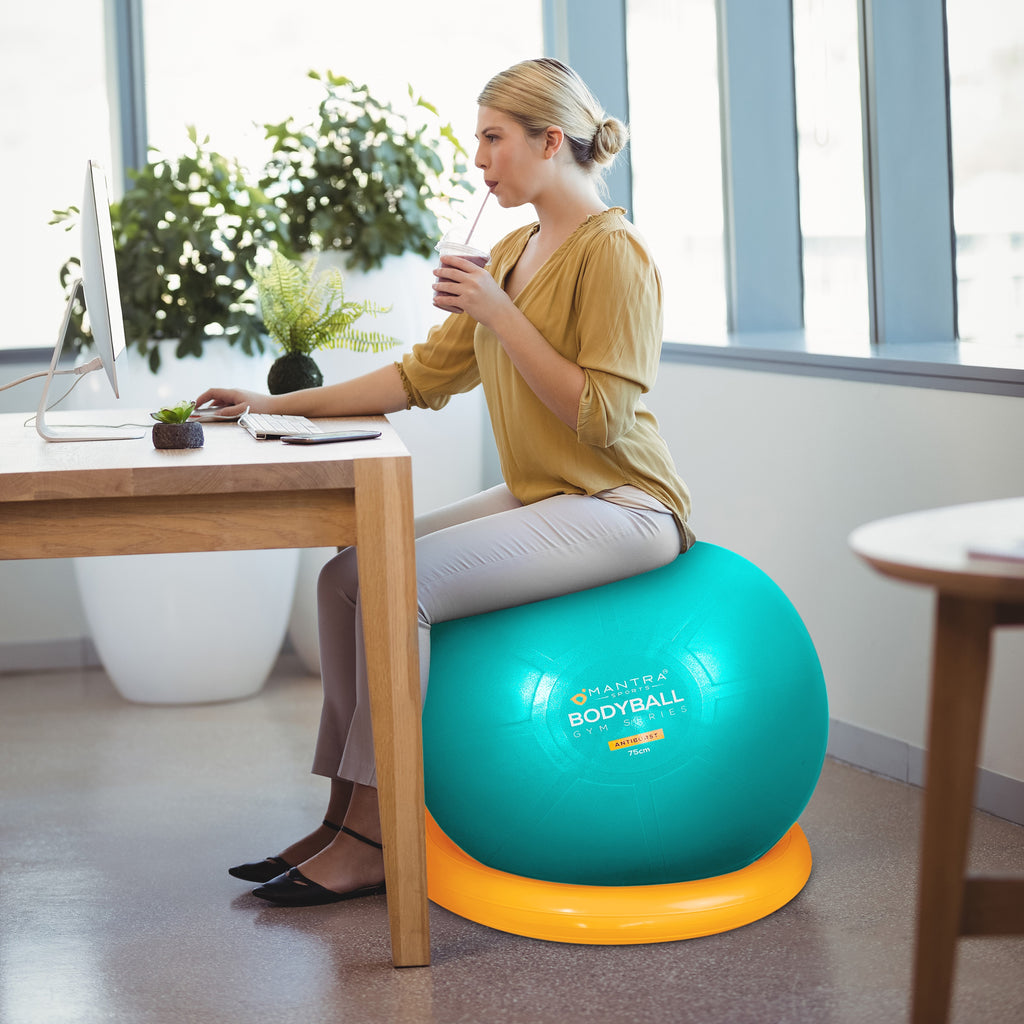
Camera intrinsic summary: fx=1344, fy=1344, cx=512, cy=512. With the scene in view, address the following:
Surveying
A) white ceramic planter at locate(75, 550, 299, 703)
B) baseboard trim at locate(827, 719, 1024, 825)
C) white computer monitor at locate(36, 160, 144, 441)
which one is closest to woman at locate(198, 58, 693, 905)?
white computer monitor at locate(36, 160, 144, 441)

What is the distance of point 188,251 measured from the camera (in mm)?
3352

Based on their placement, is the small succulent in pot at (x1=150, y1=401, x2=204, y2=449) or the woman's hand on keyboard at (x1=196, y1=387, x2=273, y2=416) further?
the woman's hand on keyboard at (x1=196, y1=387, x2=273, y2=416)

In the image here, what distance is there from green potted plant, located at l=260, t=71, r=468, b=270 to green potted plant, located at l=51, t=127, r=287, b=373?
0.11 m

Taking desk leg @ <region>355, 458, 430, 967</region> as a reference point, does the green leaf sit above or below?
above

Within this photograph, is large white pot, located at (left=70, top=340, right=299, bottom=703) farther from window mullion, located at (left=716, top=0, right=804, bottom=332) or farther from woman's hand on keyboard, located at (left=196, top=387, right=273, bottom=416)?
window mullion, located at (left=716, top=0, right=804, bottom=332)

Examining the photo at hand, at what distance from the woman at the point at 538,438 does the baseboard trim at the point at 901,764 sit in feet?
2.69

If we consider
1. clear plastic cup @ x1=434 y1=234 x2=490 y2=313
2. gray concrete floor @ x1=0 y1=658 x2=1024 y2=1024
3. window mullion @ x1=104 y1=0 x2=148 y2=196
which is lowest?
gray concrete floor @ x1=0 y1=658 x2=1024 y2=1024

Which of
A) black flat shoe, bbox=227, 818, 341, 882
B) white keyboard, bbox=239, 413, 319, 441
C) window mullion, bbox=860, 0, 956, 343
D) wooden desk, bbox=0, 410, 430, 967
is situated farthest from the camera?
window mullion, bbox=860, 0, 956, 343

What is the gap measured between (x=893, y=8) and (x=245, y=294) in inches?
67.7

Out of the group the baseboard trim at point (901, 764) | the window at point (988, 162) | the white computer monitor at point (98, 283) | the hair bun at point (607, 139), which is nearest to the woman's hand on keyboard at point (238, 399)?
the white computer monitor at point (98, 283)

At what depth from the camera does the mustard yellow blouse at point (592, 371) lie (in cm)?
199

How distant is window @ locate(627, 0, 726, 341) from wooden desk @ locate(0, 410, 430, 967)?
6.21 ft

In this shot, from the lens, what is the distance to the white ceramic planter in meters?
3.31

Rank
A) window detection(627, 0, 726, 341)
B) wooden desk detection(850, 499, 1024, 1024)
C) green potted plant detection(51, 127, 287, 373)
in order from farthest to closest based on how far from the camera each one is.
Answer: window detection(627, 0, 726, 341), green potted plant detection(51, 127, 287, 373), wooden desk detection(850, 499, 1024, 1024)
